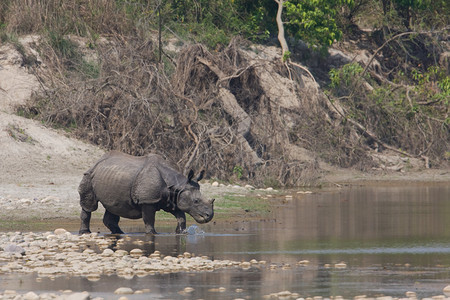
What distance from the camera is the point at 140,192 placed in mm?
15172

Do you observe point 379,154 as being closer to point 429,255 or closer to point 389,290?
point 429,255

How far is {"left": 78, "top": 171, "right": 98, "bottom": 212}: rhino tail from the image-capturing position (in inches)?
613

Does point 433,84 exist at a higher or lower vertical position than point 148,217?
higher

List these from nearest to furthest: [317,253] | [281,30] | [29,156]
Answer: [317,253], [29,156], [281,30]

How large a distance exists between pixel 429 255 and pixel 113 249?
14.9 feet

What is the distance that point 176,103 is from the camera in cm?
2603

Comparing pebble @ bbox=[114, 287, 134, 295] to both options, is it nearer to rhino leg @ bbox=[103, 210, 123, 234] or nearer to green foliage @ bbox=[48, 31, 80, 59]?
rhino leg @ bbox=[103, 210, 123, 234]

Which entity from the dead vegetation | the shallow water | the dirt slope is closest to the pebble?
the shallow water

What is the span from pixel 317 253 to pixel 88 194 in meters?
4.40

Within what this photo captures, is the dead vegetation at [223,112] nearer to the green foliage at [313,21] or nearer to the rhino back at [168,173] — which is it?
the green foliage at [313,21]

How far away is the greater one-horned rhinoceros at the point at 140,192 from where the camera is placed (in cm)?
1523

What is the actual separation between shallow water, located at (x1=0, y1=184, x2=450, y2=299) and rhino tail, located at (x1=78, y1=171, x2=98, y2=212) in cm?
106

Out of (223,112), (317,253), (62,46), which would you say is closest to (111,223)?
(317,253)

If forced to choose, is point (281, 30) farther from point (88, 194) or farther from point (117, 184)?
point (117, 184)
